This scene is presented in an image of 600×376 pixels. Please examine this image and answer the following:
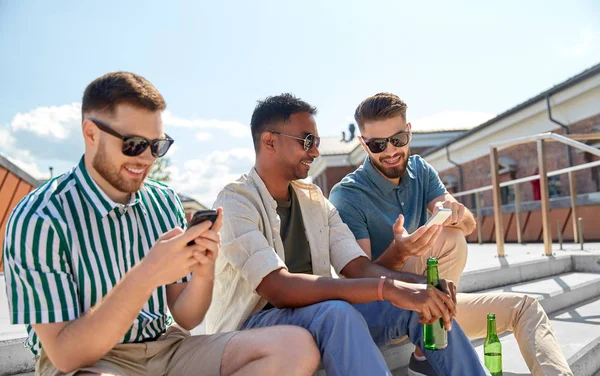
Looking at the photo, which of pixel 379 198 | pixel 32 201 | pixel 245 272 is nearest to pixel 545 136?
pixel 379 198

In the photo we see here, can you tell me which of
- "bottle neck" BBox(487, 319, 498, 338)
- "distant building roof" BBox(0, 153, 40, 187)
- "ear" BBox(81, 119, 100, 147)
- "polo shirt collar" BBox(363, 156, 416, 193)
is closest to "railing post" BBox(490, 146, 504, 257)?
"polo shirt collar" BBox(363, 156, 416, 193)

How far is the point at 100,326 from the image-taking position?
5.19ft

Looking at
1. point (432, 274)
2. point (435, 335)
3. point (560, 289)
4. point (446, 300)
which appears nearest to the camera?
point (446, 300)

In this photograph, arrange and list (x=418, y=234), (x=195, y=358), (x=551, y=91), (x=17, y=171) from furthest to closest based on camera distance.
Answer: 1. (x=551, y=91)
2. (x=17, y=171)
3. (x=418, y=234)
4. (x=195, y=358)

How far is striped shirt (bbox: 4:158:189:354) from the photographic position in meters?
1.61

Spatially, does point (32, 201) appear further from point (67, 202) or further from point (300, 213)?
point (300, 213)

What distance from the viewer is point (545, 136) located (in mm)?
5492

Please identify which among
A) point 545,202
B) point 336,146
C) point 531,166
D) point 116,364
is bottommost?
point 116,364

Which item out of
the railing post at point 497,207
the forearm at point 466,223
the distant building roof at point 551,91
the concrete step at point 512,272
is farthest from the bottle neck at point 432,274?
the distant building roof at point 551,91

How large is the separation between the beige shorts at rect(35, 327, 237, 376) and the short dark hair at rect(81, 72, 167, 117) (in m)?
0.91

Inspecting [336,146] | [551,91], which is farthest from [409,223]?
[336,146]

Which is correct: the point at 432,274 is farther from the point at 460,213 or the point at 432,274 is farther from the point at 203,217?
the point at 203,217

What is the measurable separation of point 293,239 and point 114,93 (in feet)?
4.15

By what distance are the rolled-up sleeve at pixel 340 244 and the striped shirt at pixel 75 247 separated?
989 millimetres
